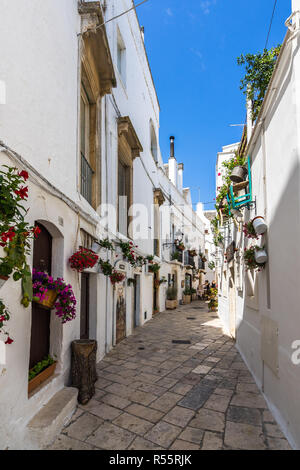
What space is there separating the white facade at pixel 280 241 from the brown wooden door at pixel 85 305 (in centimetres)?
306

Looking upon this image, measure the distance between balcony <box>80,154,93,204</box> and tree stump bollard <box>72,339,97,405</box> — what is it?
2760 millimetres

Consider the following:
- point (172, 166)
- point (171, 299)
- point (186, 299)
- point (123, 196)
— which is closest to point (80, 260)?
→ point (123, 196)

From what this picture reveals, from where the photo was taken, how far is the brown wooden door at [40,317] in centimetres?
374

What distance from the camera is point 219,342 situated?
8.06 metres

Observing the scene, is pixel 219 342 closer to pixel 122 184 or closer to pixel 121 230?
pixel 121 230

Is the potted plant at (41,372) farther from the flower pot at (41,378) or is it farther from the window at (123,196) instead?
the window at (123,196)

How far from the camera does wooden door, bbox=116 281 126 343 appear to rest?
7.70 metres

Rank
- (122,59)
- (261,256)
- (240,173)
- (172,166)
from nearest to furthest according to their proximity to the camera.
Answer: (261,256), (240,173), (122,59), (172,166)

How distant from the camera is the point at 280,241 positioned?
12.1 feet

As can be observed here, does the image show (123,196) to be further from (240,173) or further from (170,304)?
(170,304)

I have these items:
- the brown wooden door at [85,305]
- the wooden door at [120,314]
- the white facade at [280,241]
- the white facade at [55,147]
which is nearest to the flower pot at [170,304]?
the white facade at [55,147]

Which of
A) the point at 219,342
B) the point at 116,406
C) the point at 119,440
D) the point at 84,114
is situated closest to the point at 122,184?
the point at 84,114

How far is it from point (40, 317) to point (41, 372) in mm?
667

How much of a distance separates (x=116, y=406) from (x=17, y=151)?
3344 millimetres
